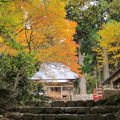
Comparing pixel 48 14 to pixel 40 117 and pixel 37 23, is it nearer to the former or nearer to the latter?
pixel 37 23

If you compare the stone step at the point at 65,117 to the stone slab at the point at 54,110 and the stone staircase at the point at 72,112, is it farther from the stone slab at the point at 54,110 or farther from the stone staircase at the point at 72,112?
the stone slab at the point at 54,110

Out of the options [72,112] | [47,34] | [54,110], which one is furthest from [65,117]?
[47,34]

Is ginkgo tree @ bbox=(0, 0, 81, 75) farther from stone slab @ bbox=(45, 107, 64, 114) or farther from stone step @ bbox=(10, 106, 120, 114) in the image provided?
stone slab @ bbox=(45, 107, 64, 114)

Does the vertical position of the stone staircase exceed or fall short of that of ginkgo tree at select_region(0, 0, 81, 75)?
it falls short

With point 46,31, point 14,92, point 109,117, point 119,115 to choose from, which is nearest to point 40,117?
point 14,92

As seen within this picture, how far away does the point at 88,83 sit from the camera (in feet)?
72.9

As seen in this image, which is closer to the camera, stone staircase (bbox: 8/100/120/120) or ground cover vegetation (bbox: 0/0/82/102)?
stone staircase (bbox: 8/100/120/120)

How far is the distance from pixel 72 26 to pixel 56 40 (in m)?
1.60

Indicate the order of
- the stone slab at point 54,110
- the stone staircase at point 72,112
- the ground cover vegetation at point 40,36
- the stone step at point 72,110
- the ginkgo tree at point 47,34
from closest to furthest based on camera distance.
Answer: the stone staircase at point 72,112 → the stone step at point 72,110 → the stone slab at point 54,110 → the ground cover vegetation at point 40,36 → the ginkgo tree at point 47,34

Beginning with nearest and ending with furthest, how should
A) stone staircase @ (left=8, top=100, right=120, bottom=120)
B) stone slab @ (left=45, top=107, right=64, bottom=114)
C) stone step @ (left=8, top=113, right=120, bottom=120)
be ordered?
stone step @ (left=8, top=113, right=120, bottom=120), stone staircase @ (left=8, top=100, right=120, bottom=120), stone slab @ (left=45, top=107, right=64, bottom=114)

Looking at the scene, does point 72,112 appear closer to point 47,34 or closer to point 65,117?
point 65,117

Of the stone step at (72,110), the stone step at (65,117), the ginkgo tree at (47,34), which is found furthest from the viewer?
the ginkgo tree at (47,34)

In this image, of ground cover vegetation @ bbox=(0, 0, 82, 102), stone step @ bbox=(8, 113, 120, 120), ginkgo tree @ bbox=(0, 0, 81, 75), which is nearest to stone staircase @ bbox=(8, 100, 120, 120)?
stone step @ bbox=(8, 113, 120, 120)

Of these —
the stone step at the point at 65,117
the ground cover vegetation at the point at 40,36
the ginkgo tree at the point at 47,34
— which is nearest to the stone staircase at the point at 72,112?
the stone step at the point at 65,117
